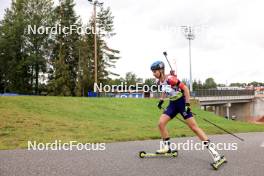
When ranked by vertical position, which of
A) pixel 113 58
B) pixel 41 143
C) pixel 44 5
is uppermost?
pixel 44 5

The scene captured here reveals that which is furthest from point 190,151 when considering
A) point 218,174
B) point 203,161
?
point 218,174

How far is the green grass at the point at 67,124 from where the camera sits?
11.9 m

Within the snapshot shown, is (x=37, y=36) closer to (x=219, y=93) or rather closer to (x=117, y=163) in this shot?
(x=219, y=93)

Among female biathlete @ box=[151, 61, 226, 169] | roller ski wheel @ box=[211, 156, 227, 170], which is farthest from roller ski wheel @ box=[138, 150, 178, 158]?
roller ski wheel @ box=[211, 156, 227, 170]

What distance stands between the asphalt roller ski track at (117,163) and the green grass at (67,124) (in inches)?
93.6

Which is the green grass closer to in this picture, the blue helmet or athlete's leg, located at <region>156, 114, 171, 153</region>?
athlete's leg, located at <region>156, 114, 171, 153</region>

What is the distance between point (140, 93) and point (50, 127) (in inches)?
1578

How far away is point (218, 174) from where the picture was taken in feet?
19.8

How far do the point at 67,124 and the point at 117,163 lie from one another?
9.55m

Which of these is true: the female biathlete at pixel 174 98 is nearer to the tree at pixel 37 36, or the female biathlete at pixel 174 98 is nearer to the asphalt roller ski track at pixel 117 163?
Result: the asphalt roller ski track at pixel 117 163

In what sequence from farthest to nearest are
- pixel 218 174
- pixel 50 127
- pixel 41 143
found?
pixel 50 127
pixel 41 143
pixel 218 174

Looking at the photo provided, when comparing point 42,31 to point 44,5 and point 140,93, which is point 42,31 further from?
point 140,93

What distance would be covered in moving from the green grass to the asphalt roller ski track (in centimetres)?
238

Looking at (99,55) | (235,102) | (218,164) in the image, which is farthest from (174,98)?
(235,102)
